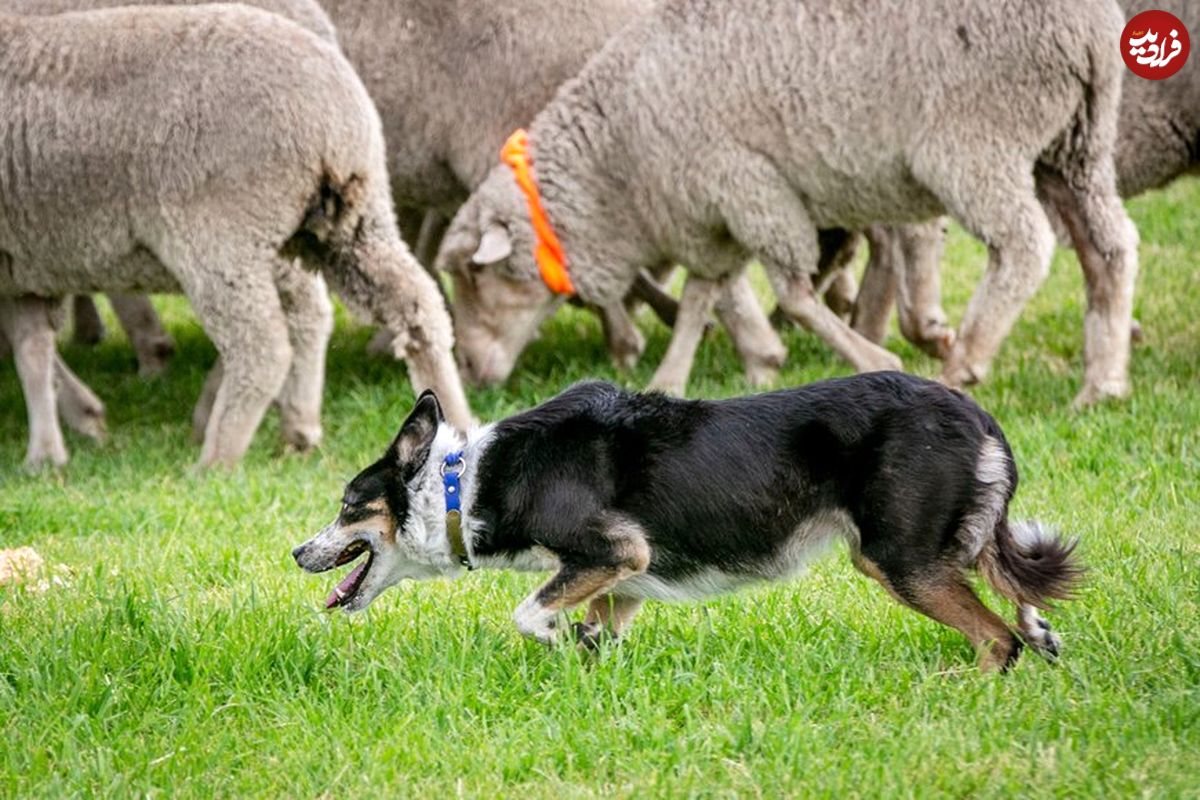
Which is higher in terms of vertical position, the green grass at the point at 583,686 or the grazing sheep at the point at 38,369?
the green grass at the point at 583,686

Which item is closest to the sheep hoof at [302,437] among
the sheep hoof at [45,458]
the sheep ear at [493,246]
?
the sheep hoof at [45,458]

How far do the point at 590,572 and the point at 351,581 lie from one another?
660 mm

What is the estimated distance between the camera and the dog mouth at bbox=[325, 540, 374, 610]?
15.1ft

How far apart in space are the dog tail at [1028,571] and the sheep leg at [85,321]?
26.5 feet

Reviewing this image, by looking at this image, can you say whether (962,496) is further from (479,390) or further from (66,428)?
(66,428)

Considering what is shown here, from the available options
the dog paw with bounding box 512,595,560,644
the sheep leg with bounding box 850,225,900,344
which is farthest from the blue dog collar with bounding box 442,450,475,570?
the sheep leg with bounding box 850,225,900,344

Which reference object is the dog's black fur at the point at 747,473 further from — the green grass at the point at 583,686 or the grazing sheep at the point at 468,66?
the grazing sheep at the point at 468,66

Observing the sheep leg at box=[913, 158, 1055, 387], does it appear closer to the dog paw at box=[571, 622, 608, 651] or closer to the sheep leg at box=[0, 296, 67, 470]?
the dog paw at box=[571, 622, 608, 651]

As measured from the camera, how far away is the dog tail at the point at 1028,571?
4344mm

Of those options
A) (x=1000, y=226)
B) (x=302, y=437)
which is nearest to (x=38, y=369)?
(x=302, y=437)

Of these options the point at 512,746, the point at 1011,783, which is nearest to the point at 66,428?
the point at 512,746

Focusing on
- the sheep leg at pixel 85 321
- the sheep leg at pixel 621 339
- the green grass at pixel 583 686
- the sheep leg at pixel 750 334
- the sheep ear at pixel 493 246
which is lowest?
the sheep leg at pixel 85 321

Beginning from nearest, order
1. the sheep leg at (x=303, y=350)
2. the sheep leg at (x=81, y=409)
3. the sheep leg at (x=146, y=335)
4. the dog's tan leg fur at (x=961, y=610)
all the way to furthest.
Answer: the dog's tan leg fur at (x=961, y=610) → the sheep leg at (x=303, y=350) → the sheep leg at (x=81, y=409) → the sheep leg at (x=146, y=335)

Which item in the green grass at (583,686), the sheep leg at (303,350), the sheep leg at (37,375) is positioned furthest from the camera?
the sheep leg at (37,375)
